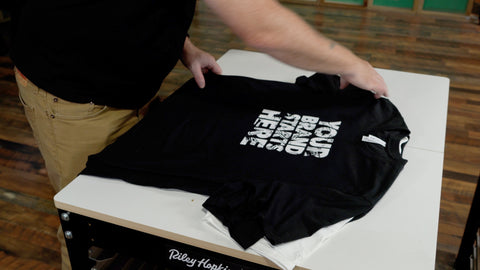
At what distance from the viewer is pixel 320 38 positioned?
106 cm

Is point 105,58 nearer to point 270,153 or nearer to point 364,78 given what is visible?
point 270,153

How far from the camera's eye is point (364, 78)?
1206 millimetres

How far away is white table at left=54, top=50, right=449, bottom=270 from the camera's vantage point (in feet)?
2.91

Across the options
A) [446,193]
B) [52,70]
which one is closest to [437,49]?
[446,193]

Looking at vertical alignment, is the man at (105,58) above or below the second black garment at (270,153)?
above

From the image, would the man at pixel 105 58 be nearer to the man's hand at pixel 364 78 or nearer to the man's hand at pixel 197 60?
the man's hand at pixel 364 78

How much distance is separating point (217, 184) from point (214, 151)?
0.13 meters

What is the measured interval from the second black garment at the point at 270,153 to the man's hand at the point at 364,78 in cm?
7

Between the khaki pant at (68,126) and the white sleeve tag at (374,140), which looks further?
the khaki pant at (68,126)

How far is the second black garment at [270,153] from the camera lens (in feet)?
3.13

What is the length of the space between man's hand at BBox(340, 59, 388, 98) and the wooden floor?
38.7 inches

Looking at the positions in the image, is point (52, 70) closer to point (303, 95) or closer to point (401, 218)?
point (303, 95)

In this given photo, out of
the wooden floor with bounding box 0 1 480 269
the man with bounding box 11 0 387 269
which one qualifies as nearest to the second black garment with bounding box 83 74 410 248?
the man with bounding box 11 0 387 269

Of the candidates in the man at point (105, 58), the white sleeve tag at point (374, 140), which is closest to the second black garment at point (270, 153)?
the white sleeve tag at point (374, 140)
